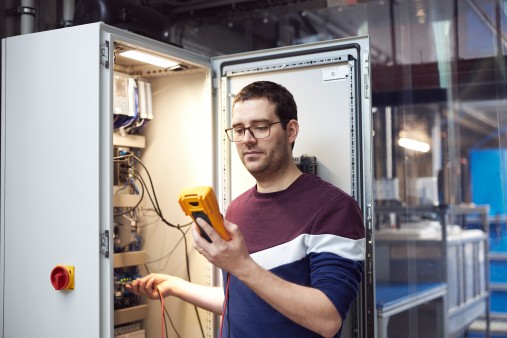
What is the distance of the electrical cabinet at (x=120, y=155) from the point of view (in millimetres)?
1884

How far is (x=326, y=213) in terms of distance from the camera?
5.12 feet

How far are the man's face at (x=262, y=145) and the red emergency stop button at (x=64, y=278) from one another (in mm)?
752

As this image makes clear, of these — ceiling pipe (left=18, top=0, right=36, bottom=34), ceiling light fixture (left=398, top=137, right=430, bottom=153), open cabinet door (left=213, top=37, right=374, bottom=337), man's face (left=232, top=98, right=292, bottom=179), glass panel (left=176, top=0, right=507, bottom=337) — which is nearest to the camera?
man's face (left=232, top=98, right=292, bottom=179)

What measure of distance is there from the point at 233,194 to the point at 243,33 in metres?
1.84

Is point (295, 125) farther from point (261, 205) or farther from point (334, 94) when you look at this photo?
point (334, 94)

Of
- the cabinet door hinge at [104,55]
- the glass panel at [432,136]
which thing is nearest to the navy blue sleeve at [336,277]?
the cabinet door hinge at [104,55]

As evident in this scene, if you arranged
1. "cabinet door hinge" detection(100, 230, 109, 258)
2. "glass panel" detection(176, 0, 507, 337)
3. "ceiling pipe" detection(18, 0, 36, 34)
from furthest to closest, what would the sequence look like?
"glass panel" detection(176, 0, 507, 337), "ceiling pipe" detection(18, 0, 36, 34), "cabinet door hinge" detection(100, 230, 109, 258)

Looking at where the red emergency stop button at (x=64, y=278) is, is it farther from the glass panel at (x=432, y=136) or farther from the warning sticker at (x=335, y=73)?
the glass panel at (x=432, y=136)

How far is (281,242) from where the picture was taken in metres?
1.62

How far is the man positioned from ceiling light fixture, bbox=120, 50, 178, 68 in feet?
2.06

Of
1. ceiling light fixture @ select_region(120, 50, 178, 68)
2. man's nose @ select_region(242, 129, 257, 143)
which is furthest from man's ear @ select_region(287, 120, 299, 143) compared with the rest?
ceiling light fixture @ select_region(120, 50, 178, 68)

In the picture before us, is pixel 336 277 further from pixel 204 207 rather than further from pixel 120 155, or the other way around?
pixel 120 155

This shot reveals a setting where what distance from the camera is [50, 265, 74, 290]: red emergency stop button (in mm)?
1879

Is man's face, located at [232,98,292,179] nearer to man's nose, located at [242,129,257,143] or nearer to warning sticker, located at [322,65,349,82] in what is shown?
man's nose, located at [242,129,257,143]
